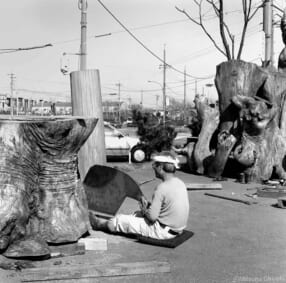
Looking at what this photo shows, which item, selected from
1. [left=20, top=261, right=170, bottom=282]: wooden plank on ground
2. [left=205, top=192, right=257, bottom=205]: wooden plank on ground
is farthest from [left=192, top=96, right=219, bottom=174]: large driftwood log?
[left=20, top=261, right=170, bottom=282]: wooden plank on ground

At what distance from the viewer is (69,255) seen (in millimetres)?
5418

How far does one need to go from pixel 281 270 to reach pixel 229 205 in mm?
3721

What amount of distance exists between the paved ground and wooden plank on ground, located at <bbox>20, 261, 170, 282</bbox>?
0.08m

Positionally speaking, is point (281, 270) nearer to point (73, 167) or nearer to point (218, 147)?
point (73, 167)

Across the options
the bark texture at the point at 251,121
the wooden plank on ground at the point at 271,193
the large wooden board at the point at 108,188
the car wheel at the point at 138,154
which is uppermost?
the bark texture at the point at 251,121

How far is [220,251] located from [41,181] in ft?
7.15

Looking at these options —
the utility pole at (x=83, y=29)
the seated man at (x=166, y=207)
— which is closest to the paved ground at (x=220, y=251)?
the seated man at (x=166, y=207)

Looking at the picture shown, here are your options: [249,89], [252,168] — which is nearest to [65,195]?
[252,168]

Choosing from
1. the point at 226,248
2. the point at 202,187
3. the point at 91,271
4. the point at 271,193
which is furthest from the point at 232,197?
the point at 91,271

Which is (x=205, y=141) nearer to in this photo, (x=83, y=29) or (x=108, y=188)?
(x=83, y=29)

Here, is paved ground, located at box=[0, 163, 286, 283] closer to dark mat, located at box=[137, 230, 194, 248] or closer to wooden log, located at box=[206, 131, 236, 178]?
dark mat, located at box=[137, 230, 194, 248]

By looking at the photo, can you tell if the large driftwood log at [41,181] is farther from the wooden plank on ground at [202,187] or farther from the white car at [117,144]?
the white car at [117,144]

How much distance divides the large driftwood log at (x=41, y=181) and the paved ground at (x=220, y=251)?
450 millimetres

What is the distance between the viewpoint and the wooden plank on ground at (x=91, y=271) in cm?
461
